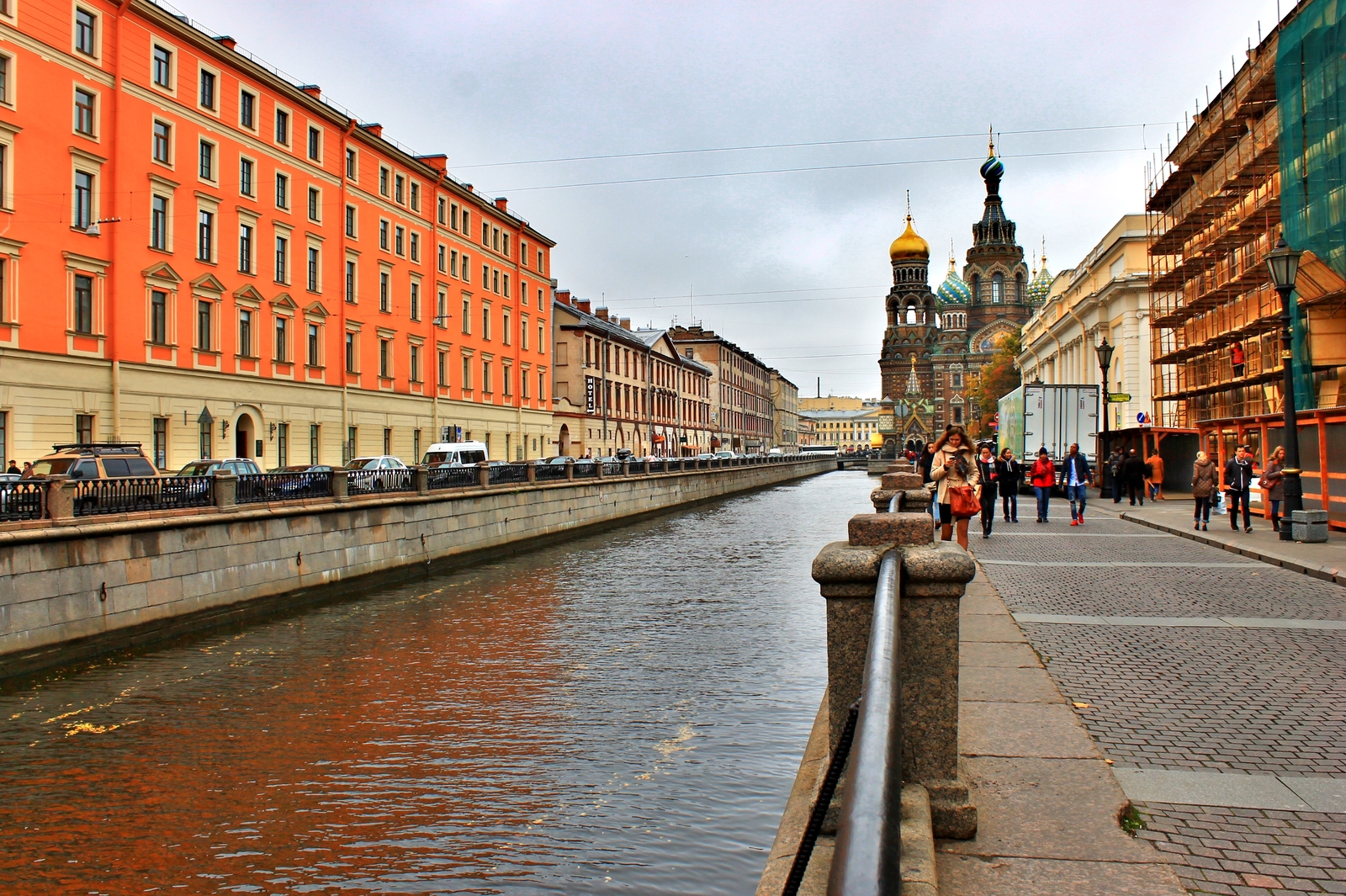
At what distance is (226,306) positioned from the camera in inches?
1388

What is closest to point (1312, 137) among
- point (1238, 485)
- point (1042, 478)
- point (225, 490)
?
point (1238, 485)

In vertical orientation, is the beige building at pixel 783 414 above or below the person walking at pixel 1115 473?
above

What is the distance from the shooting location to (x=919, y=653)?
4137mm

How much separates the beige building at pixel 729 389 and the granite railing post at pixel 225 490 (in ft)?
296

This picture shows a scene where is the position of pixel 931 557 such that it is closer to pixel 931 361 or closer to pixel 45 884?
pixel 45 884

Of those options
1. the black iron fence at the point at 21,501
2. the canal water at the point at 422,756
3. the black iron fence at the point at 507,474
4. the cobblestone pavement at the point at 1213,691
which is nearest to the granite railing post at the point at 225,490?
the canal water at the point at 422,756

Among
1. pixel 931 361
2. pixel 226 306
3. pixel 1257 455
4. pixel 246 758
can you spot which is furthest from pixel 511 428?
pixel 931 361

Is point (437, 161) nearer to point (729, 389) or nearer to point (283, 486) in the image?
point (283, 486)

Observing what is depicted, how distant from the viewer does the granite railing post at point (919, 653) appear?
4.06 meters

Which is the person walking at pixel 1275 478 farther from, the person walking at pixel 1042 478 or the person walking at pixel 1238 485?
the person walking at pixel 1042 478

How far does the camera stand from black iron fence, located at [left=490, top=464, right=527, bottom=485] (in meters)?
30.4

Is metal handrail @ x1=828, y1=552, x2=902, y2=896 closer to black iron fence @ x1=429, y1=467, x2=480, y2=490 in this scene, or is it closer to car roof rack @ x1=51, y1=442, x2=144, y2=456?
car roof rack @ x1=51, y1=442, x2=144, y2=456

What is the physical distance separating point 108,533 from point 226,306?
22.2 m

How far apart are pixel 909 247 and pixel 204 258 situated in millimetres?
143960
